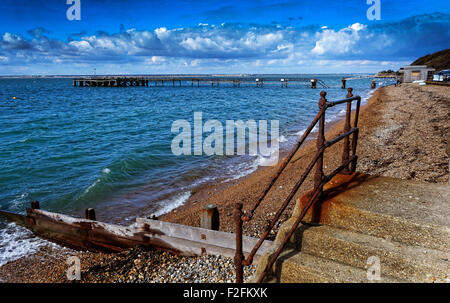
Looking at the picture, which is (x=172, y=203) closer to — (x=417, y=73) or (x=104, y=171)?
(x=104, y=171)

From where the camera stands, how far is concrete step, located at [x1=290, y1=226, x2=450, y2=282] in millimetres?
2568

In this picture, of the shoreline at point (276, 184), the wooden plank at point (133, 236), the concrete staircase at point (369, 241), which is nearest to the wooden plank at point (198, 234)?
the wooden plank at point (133, 236)

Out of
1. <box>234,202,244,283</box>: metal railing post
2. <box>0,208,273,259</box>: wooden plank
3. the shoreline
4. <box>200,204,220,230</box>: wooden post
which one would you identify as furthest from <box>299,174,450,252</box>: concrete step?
the shoreline

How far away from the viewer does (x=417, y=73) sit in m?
48.9

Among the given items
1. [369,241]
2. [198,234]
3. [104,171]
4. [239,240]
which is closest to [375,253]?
[369,241]

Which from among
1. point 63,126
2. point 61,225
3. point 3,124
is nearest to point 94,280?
point 61,225

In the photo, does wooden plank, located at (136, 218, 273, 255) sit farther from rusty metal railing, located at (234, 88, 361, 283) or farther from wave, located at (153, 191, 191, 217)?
wave, located at (153, 191, 191, 217)

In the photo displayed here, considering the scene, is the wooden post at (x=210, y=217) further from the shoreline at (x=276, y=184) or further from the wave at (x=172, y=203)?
the wave at (x=172, y=203)

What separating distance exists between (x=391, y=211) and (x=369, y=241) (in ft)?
1.71

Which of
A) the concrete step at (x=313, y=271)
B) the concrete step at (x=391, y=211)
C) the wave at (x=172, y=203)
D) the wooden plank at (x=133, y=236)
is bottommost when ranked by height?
the wave at (x=172, y=203)

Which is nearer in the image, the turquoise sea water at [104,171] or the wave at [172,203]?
the wave at [172,203]

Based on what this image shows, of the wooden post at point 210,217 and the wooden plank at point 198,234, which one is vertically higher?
the wooden post at point 210,217

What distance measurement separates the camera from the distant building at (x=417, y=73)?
155ft

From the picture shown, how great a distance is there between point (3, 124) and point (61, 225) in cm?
2562
